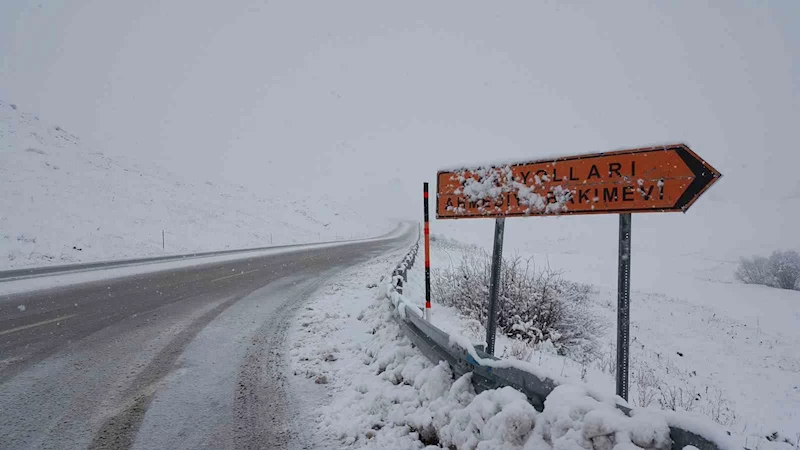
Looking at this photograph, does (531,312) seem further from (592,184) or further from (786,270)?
(786,270)

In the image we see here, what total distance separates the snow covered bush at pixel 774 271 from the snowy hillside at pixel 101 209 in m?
31.7

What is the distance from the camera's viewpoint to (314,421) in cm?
331

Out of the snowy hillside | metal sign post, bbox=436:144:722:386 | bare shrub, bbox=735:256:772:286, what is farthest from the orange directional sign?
bare shrub, bbox=735:256:772:286

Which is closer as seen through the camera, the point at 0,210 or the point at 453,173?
the point at 453,173

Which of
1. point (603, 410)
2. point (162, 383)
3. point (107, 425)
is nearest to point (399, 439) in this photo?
point (603, 410)

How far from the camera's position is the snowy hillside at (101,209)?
16.7 metres

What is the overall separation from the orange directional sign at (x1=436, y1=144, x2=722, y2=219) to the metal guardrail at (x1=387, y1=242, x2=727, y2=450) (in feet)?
4.61

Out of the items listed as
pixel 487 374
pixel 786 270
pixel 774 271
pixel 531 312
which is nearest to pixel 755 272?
pixel 774 271

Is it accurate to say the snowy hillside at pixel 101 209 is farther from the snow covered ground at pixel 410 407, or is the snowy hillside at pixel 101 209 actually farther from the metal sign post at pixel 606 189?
the metal sign post at pixel 606 189

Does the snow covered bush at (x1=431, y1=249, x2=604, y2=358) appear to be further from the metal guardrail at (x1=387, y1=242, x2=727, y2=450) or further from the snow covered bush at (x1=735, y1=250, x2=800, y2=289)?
the snow covered bush at (x1=735, y1=250, x2=800, y2=289)

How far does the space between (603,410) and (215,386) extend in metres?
3.64

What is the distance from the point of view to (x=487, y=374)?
2758 millimetres

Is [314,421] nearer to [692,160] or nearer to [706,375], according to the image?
[692,160]

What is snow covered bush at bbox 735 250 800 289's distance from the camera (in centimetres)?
2122
